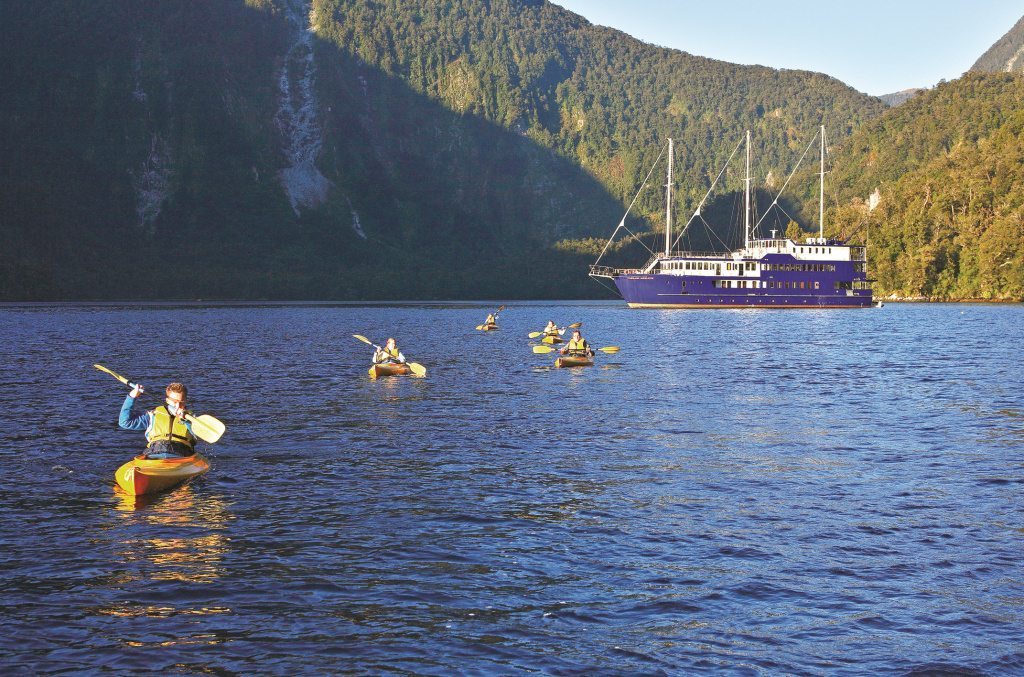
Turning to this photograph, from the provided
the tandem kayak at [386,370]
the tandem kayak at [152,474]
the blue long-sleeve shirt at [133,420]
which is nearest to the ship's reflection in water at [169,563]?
the tandem kayak at [152,474]

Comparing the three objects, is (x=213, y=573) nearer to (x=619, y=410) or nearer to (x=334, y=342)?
(x=619, y=410)

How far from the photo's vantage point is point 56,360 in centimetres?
7262

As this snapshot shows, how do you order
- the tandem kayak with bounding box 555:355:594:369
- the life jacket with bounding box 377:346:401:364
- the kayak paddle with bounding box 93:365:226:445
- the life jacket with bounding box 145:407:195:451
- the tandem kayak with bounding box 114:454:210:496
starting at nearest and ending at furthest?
the tandem kayak with bounding box 114:454:210:496 → the life jacket with bounding box 145:407:195:451 → the kayak paddle with bounding box 93:365:226:445 → the life jacket with bounding box 377:346:401:364 → the tandem kayak with bounding box 555:355:594:369

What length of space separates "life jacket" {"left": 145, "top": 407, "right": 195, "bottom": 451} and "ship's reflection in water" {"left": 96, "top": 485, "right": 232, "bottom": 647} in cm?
163

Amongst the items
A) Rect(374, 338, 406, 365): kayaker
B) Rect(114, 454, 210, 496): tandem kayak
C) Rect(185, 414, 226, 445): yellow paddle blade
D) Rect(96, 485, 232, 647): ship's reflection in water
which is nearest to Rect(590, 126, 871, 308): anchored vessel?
Rect(374, 338, 406, 365): kayaker

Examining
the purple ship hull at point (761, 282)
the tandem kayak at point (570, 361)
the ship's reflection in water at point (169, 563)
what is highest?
the purple ship hull at point (761, 282)

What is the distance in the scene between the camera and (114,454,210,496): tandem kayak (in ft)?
82.3

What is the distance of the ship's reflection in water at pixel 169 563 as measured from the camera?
15697mm

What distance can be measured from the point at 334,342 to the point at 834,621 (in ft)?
285

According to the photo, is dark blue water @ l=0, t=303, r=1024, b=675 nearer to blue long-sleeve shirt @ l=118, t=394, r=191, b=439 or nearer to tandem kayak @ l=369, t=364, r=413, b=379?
blue long-sleeve shirt @ l=118, t=394, r=191, b=439

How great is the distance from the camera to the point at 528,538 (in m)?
21.1

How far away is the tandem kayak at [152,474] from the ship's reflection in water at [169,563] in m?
0.26

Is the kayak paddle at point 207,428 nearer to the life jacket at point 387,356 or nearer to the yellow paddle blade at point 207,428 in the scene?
the yellow paddle blade at point 207,428

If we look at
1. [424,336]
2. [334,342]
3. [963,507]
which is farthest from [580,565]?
[424,336]
